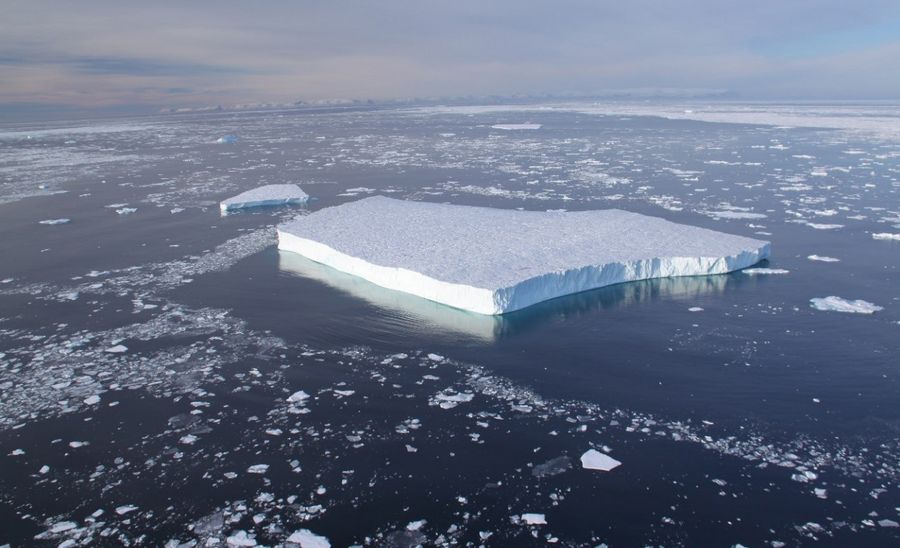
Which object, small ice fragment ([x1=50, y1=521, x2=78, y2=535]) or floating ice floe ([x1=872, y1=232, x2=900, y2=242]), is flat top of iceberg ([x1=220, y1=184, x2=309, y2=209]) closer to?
small ice fragment ([x1=50, y1=521, x2=78, y2=535])

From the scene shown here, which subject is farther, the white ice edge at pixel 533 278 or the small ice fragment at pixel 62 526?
the white ice edge at pixel 533 278

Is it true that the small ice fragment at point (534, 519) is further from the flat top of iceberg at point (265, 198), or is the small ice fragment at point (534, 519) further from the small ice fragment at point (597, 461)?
Result: the flat top of iceberg at point (265, 198)

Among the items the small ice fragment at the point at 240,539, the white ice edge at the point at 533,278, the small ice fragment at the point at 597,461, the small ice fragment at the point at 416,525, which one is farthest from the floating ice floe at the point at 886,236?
the small ice fragment at the point at 240,539

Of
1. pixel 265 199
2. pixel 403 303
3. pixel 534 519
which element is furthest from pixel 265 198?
pixel 534 519

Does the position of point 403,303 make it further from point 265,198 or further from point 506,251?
point 265,198

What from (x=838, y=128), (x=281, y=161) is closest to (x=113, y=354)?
(x=281, y=161)

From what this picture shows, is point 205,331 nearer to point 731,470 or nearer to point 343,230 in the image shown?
point 343,230
